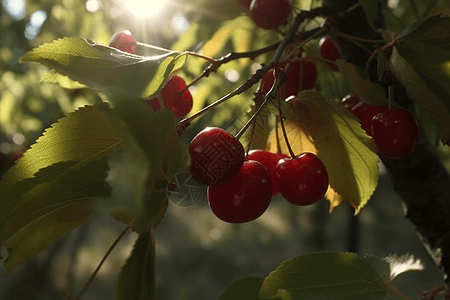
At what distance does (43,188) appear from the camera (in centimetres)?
43

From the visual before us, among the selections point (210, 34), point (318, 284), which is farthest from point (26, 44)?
point (318, 284)

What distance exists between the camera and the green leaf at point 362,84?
68 cm

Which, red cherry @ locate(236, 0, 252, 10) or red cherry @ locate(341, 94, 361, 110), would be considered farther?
red cherry @ locate(236, 0, 252, 10)

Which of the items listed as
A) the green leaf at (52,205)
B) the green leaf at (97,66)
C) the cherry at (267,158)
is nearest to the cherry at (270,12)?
the cherry at (267,158)

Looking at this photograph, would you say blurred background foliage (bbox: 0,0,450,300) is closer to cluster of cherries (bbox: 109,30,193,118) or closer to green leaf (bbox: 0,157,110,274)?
cluster of cherries (bbox: 109,30,193,118)

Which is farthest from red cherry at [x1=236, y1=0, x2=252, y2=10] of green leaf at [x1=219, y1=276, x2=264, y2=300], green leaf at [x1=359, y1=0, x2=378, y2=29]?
green leaf at [x1=219, y1=276, x2=264, y2=300]

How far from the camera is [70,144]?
53 cm

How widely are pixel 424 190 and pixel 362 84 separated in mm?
296

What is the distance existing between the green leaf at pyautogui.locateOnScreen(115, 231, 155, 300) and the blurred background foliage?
20cm

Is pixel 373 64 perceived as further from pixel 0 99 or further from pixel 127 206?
pixel 0 99

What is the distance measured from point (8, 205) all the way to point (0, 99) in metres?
2.44

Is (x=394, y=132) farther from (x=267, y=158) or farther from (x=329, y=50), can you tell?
(x=329, y=50)

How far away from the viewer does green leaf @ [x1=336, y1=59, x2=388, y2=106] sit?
0.68 metres

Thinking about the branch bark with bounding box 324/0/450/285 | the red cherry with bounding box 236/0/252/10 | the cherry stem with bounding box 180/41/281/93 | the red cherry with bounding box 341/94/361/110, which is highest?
the red cherry with bounding box 236/0/252/10
